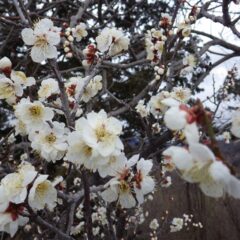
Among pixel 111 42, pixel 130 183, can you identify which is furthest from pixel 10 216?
pixel 111 42

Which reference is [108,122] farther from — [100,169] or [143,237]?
[143,237]

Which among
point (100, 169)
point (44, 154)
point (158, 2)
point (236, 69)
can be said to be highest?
point (158, 2)

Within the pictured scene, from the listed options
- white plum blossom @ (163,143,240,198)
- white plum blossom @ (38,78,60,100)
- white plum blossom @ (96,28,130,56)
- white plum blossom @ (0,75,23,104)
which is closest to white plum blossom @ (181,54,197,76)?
white plum blossom @ (96,28,130,56)

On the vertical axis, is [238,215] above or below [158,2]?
below

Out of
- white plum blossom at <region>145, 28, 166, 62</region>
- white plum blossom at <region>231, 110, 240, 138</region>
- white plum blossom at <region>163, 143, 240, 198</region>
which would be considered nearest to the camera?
white plum blossom at <region>163, 143, 240, 198</region>

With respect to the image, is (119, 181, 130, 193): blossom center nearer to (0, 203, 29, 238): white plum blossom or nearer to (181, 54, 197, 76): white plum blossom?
(0, 203, 29, 238): white plum blossom

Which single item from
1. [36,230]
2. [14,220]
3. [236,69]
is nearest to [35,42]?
[14,220]
